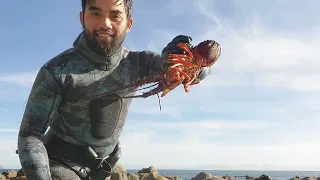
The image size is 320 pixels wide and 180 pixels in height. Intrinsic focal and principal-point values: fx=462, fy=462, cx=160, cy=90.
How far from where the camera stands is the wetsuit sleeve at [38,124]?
3.96 metres

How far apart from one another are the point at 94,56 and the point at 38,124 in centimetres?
86

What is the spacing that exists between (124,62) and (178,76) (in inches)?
36.2

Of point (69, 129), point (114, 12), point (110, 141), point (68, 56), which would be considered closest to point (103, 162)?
Answer: point (110, 141)

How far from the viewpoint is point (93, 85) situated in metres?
4.46

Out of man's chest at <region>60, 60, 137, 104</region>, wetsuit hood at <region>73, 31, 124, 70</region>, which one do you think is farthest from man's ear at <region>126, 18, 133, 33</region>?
man's chest at <region>60, 60, 137, 104</region>

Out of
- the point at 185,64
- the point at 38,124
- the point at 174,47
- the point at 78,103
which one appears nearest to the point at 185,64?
the point at 185,64

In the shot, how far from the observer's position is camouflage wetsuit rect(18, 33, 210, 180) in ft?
13.6

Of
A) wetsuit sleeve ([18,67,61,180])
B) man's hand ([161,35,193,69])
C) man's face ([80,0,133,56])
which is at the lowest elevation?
wetsuit sleeve ([18,67,61,180])

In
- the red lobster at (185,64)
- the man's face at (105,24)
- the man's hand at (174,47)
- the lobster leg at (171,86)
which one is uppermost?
the man's face at (105,24)

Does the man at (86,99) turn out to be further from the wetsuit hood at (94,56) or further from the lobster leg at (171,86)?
the lobster leg at (171,86)

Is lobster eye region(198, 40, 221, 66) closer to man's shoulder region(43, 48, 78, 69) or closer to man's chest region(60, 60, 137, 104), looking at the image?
man's chest region(60, 60, 137, 104)

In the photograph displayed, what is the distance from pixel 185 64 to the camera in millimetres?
4062

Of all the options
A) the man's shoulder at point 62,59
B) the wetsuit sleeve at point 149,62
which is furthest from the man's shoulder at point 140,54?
the man's shoulder at point 62,59

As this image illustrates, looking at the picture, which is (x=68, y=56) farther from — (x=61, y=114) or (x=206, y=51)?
(x=206, y=51)
